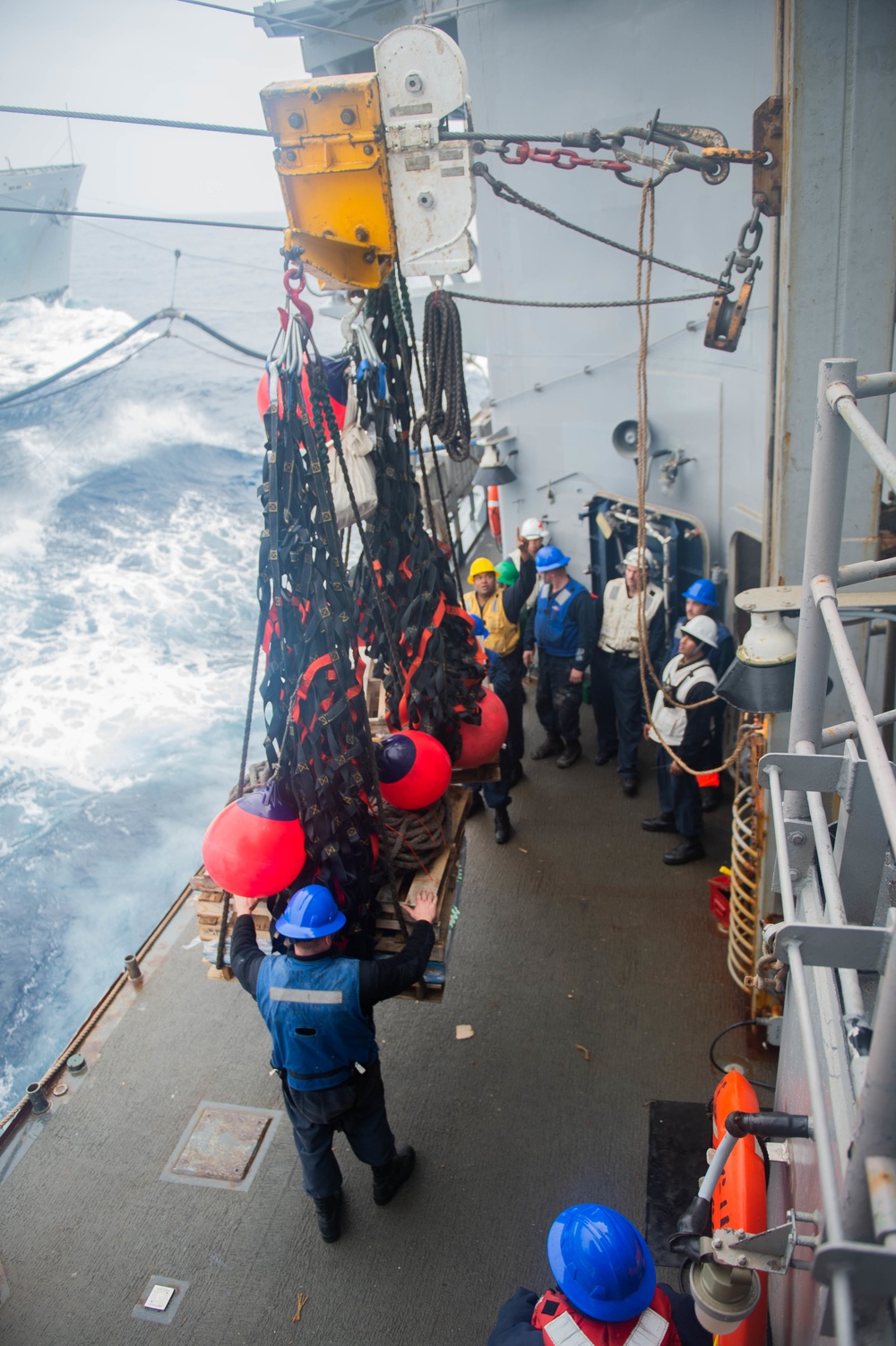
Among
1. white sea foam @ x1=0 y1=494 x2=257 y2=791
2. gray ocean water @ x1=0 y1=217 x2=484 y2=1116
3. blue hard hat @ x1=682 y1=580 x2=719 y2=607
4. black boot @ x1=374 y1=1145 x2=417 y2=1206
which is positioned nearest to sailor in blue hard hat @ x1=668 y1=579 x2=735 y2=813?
blue hard hat @ x1=682 y1=580 x2=719 y2=607

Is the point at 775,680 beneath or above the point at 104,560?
above

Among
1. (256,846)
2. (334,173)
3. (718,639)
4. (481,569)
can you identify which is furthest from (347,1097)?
(481,569)

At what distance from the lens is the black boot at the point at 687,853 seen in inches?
241

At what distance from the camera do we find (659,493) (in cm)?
751

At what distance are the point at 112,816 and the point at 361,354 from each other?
7392 millimetres

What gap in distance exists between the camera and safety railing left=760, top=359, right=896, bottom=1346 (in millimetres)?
1238

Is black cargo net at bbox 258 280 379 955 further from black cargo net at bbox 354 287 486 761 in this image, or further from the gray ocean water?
the gray ocean water

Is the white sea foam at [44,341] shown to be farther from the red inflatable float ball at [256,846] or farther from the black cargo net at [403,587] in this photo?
the red inflatable float ball at [256,846]

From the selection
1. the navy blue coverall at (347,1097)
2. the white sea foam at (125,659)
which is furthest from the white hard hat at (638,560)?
the white sea foam at (125,659)

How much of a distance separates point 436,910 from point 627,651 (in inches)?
128

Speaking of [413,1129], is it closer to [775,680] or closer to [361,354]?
[775,680]

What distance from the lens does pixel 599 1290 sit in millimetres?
2461

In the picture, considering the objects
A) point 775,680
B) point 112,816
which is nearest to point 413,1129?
point 775,680

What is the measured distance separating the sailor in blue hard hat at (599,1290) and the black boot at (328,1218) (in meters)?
1.61
